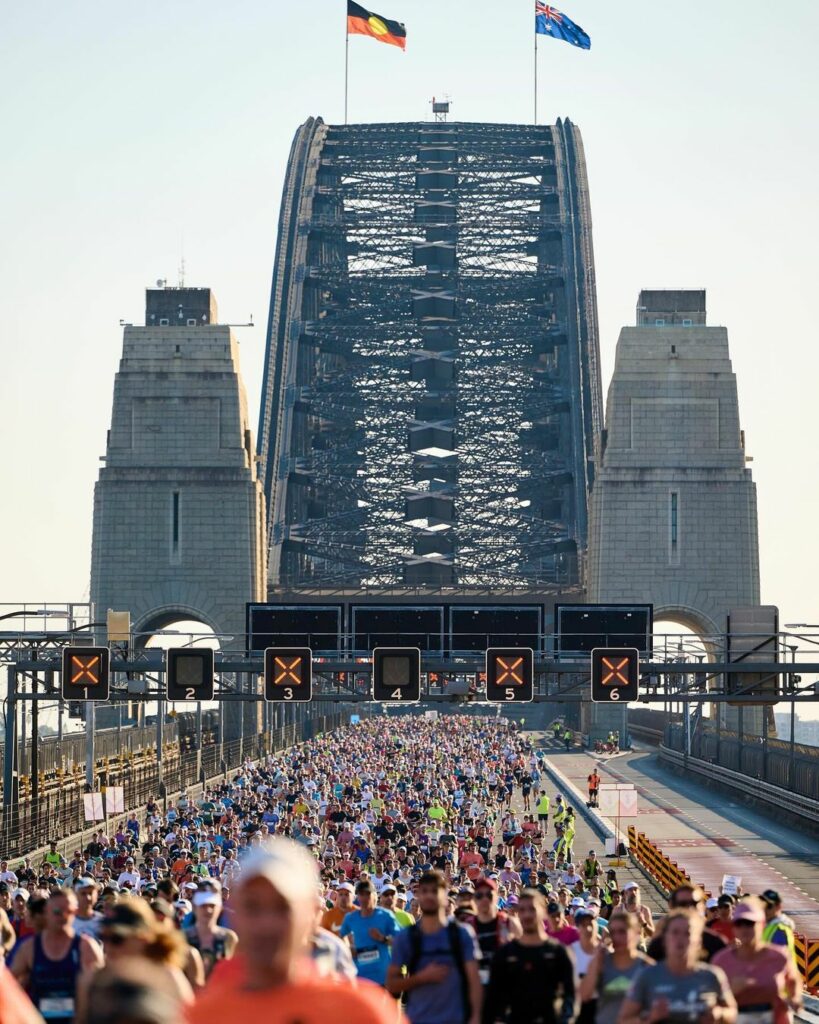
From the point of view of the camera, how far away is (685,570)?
113 m

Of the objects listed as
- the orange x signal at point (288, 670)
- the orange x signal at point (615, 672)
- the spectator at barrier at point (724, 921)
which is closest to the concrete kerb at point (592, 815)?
the orange x signal at point (615, 672)

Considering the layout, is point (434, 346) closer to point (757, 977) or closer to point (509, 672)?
point (509, 672)

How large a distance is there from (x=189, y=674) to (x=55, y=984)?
124ft

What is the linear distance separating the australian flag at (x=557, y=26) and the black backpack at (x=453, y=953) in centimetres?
11730

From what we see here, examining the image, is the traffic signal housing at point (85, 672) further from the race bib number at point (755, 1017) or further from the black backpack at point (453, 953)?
the race bib number at point (755, 1017)

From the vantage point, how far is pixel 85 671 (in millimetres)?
50469

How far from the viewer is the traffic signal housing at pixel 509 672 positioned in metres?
50.7

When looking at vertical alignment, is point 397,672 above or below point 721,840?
above

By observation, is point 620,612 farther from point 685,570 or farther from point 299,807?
point 685,570

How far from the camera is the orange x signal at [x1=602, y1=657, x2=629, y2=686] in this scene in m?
50.7

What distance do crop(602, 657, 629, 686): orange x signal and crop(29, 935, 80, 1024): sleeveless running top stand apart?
123 ft

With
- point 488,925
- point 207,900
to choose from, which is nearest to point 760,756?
point 488,925

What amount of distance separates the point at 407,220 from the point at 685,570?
176 feet

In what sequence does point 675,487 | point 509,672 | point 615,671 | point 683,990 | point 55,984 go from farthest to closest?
1. point 675,487
2. point 509,672
3. point 615,671
4. point 55,984
5. point 683,990
